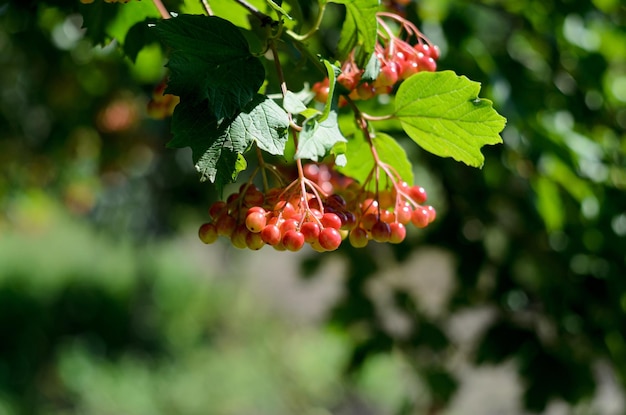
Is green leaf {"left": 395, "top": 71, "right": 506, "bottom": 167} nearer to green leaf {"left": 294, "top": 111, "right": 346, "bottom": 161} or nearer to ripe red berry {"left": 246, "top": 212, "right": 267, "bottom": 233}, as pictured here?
green leaf {"left": 294, "top": 111, "right": 346, "bottom": 161}

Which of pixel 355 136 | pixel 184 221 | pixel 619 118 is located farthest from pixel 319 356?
pixel 355 136

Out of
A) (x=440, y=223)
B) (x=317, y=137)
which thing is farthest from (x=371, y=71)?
(x=440, y=223)

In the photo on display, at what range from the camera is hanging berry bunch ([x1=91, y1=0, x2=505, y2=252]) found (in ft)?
2.12

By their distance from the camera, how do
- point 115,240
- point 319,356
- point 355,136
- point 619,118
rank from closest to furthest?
1. point 355,136
2. point 619,118
3. point 319,356
4. point 115,240

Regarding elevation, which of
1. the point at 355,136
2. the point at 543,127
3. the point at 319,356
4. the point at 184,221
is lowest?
the point at 319,356

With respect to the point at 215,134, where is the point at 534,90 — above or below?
below

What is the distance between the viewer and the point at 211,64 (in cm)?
66

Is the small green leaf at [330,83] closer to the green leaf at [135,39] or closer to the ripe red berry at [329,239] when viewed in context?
the ripe red berry at [329,239]

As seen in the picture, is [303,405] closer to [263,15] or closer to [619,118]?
[619,118]

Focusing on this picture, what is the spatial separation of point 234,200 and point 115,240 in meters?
6.16

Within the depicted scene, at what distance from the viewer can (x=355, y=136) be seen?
2.77ft

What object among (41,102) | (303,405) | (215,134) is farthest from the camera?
(303,405)

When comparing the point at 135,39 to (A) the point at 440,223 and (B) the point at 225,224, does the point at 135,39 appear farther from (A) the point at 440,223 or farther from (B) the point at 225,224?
(A) the point at 440,223

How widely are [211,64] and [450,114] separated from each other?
246 millimetres
